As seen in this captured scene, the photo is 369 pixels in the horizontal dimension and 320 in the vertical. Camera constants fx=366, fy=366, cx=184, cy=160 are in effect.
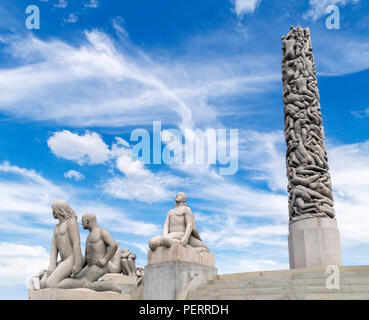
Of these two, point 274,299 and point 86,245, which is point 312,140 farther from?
point 86,245

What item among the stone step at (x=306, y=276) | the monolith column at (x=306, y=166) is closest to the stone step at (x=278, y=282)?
the stone step at (x=306, y=276)

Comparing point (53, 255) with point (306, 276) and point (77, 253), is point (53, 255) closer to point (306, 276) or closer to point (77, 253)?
point (77, 253)

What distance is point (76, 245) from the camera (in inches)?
328

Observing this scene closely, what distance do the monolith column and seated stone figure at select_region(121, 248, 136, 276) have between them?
19.2 ft

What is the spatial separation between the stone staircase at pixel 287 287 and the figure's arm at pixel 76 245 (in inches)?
102

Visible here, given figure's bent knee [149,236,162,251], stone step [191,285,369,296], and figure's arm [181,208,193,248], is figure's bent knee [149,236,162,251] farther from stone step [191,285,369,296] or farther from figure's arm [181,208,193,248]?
stone step [191,285,369,296]

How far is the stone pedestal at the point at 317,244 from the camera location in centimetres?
1288

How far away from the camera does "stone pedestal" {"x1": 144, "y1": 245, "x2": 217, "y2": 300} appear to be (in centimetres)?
845

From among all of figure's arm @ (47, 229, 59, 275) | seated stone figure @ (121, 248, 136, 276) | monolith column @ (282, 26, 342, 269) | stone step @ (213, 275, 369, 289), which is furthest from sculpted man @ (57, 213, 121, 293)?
monolith column @ (282, 26, 342, 269)

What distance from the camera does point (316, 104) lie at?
1538 centimetres

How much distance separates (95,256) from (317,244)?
8276 mm

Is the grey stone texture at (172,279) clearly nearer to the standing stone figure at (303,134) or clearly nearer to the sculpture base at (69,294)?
the sculpture base at (69,294)
